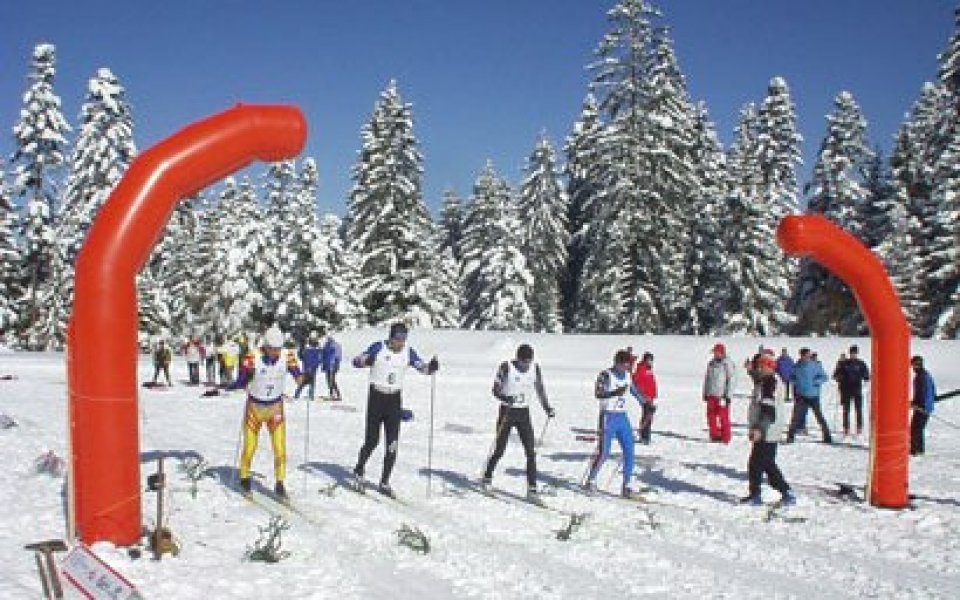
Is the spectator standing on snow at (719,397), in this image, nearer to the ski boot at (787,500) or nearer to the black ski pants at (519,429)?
the ski boot at (787,500)

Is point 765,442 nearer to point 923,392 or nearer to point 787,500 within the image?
point 787,500

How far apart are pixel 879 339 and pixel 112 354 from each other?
31.0 ft

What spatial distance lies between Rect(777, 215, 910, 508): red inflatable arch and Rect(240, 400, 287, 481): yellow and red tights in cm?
678

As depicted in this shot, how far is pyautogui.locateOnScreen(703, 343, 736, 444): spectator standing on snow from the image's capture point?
715 inches

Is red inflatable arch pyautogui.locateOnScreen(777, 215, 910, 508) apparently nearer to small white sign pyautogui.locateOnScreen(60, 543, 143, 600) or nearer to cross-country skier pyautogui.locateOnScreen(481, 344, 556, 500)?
cross-country skier pyautogui.locateOnScreen(481, 344, 556, 500)

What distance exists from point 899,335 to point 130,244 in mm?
9506

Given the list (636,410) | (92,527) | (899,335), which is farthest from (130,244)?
(636,410)

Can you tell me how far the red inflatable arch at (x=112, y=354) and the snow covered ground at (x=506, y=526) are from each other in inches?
18.6

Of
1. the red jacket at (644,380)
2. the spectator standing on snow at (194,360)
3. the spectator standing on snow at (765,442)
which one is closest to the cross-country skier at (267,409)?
the spectator standing on snow at (765,442)

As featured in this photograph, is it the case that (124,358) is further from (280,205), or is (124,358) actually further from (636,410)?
(280,205)

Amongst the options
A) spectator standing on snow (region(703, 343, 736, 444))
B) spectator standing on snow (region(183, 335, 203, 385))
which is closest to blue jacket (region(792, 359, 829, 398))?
spectator standing on snow (region(703, 343, 736, 444))

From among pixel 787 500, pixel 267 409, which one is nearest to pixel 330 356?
pixel 267 409

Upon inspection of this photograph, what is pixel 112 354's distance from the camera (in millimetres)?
8430

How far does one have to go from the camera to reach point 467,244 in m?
54.8
